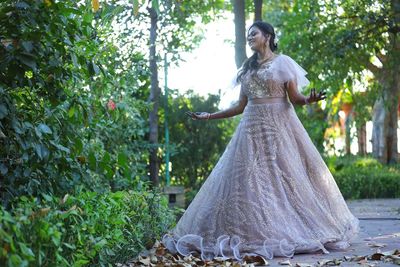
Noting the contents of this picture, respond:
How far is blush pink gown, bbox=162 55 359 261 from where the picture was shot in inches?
252

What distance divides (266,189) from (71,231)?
8.31 ft

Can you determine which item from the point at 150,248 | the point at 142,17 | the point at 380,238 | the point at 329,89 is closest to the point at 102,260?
the point at 150,248

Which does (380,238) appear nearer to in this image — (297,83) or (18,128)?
(297,83)

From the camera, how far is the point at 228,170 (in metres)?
6.89

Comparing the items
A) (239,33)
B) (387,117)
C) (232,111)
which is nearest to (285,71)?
(232,111)

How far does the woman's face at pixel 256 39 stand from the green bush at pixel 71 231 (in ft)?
5.63

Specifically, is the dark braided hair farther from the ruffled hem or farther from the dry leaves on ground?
the dry leaves on ground

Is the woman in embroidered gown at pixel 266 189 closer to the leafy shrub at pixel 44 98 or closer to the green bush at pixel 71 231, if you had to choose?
the green bush at pixel 71 231

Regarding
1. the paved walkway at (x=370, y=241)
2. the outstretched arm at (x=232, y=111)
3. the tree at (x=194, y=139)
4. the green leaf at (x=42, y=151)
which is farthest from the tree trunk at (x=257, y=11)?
the green leaf at (x=42, y=151)

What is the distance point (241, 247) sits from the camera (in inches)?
249

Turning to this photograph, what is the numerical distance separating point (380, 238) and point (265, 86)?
199 cm

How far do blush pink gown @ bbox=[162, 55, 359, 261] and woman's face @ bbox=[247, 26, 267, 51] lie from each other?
0.58ft

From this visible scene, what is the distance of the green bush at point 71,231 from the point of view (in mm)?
3626

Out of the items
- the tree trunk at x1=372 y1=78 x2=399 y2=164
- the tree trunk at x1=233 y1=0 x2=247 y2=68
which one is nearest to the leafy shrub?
the tree trunk at x1=233 y1=0 x2=247 y2=68
